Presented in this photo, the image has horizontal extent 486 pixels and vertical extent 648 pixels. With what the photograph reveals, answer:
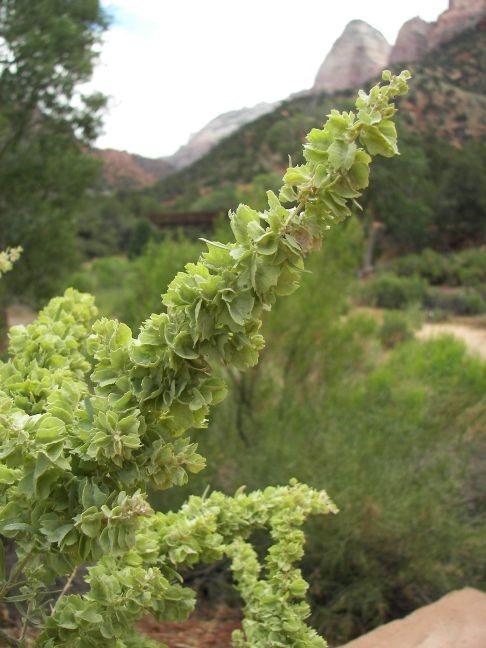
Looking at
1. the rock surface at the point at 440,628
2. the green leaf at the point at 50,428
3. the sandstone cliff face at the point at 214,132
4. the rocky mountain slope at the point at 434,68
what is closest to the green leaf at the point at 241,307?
the green leaf at the point at 50,428

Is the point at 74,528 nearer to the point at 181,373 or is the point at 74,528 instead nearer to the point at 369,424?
the point at 181,373

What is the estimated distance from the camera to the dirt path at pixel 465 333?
8.07 m

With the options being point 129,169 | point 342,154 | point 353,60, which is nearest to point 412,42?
point 353,60

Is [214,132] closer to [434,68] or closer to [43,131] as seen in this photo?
[43,131]

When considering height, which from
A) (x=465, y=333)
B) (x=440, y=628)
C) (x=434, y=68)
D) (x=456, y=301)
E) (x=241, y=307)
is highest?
(x=434, y=68)

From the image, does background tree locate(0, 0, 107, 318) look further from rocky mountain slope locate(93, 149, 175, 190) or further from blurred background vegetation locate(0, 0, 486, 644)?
rocky mountain slope locate(93, 149, 175, 190)

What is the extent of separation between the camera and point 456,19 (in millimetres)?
9648

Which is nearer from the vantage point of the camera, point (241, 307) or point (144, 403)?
point (241, 307)

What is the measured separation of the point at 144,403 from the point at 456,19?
385 inches

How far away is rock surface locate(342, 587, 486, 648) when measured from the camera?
2650 mm

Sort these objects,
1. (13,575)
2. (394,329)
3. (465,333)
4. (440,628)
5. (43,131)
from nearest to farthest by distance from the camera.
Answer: (13,575) → (440,628) → (394,329) → (465,333) → (43,131)

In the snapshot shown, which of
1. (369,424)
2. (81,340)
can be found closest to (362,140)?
(81,340)

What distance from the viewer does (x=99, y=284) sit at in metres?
15.1

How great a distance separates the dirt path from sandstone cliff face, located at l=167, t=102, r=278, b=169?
509 centimetres
